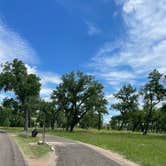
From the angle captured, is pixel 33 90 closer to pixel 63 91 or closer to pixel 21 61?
pixel 21 61

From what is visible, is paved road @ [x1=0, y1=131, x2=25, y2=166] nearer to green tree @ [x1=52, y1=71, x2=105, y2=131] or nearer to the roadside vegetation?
the roadside vegetation

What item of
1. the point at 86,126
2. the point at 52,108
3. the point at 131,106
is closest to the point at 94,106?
the point at 52,108

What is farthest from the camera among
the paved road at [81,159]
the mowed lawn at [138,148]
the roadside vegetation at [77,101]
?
the roadside vegetation at [77,101]

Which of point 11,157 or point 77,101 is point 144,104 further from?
point 11,157

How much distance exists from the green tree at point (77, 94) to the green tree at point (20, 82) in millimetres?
13807

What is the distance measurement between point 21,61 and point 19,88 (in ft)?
14.6

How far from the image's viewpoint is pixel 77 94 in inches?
2827

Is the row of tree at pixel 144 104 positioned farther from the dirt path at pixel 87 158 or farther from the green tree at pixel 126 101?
the dirt path at pixel 87 158

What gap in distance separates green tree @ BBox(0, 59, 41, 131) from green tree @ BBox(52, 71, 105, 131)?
1381cm

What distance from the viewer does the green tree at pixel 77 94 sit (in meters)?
71.0

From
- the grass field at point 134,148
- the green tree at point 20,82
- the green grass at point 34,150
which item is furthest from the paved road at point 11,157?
the green tree at point 20,82

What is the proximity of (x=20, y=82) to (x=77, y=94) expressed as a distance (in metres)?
17.7

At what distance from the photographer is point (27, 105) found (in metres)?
58.6

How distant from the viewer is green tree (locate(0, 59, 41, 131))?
55781 mm
